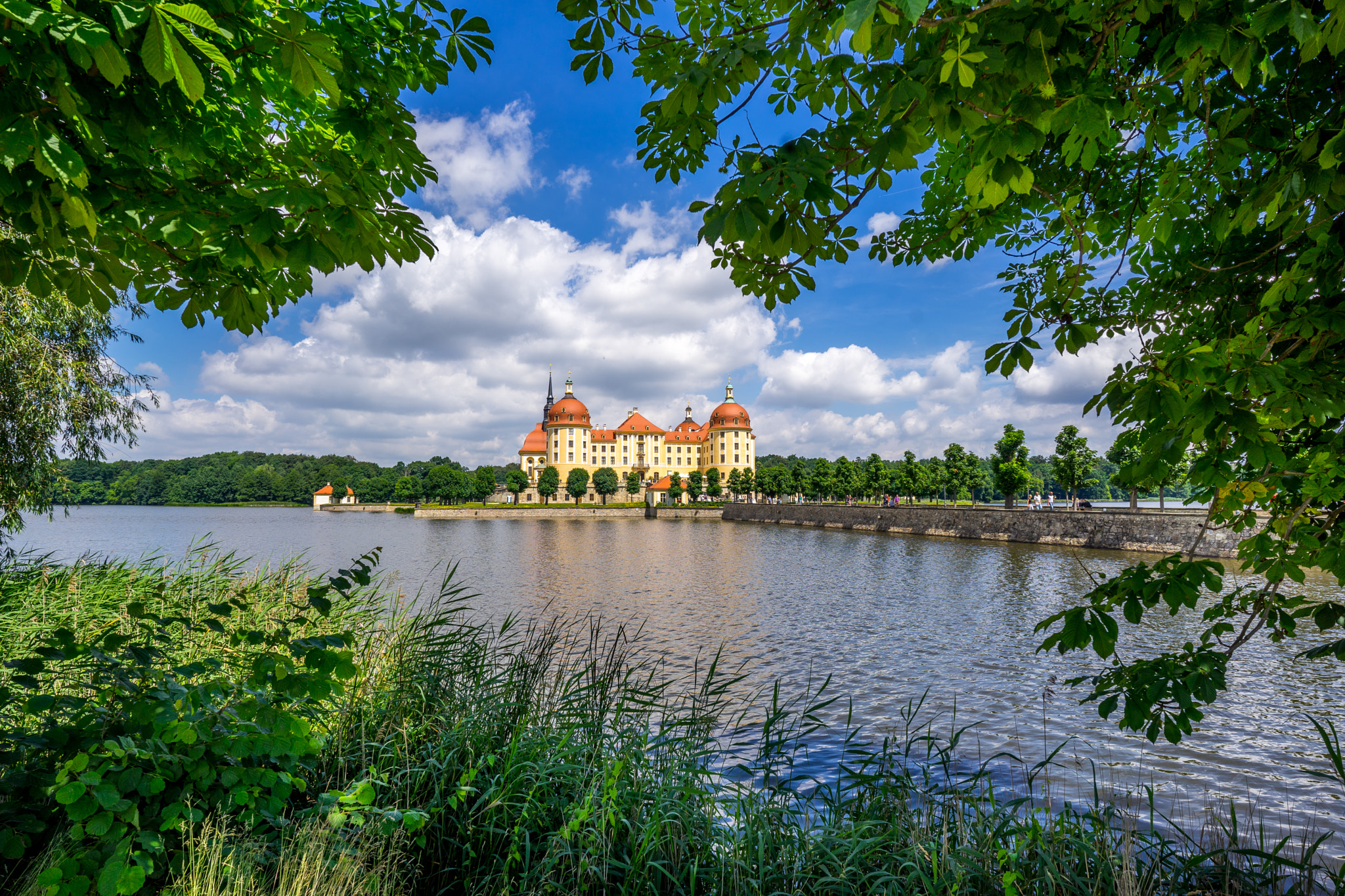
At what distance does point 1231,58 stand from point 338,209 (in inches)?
110

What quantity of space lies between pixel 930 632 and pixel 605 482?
84.3m

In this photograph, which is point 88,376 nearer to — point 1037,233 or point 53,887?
point 53,887

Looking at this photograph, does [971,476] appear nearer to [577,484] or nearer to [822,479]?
[822,479]

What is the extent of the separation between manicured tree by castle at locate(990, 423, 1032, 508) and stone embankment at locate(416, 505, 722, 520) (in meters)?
39.7

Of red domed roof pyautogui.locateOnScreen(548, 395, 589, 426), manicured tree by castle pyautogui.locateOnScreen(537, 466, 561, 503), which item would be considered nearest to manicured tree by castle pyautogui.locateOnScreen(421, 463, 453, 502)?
manicured tree by castle pyautogui.locateOnScreen(537, 466, 561, 503)

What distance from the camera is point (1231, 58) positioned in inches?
64.3

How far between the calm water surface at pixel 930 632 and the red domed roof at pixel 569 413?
227 ft

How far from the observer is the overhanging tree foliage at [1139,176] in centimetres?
158

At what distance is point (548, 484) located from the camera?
94938mm

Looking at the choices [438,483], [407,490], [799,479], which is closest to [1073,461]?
[799,479]

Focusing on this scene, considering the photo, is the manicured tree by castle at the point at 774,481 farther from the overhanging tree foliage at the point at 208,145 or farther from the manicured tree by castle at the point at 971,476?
the overhanging tree foliage at the point at 208,145

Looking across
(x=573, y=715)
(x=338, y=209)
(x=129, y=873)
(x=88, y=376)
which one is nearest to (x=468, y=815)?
(x=573, y=715)

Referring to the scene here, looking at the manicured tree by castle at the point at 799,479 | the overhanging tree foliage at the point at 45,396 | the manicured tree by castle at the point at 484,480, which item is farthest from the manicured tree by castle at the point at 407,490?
the overhanging tree foliage at the point at 45,396

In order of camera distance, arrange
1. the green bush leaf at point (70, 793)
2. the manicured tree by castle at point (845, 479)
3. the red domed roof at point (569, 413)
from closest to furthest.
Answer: the green bush leaf at point (70, 793)
the manicured tree by castle at point (845, 479)
the red domed roof at point (569, 413)
